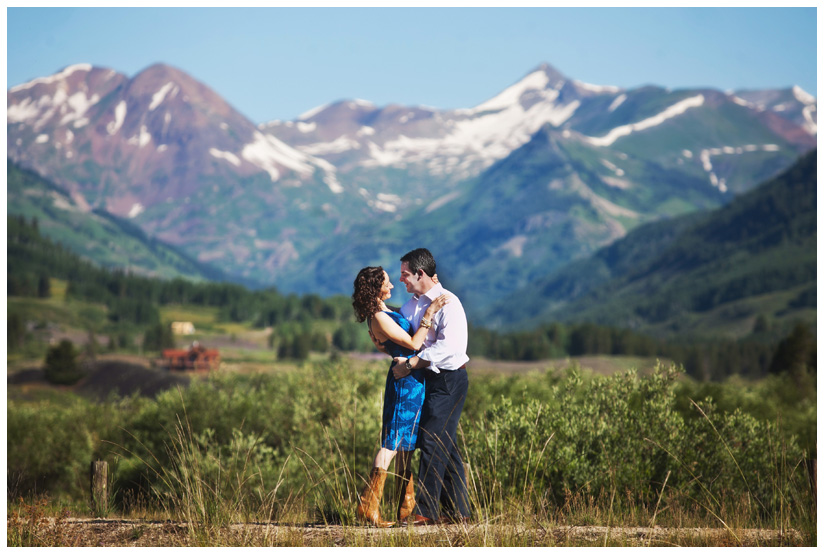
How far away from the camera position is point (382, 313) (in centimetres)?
870

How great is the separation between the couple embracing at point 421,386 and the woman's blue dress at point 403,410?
0.01 metres

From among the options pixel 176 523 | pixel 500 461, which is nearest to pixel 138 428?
pixel 500 461

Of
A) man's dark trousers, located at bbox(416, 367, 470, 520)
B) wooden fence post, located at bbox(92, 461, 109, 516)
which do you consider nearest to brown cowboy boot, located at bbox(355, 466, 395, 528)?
man's dark trousers, located at bbox(416, 367, 470, 520)

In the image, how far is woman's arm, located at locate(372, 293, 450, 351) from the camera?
340 inches

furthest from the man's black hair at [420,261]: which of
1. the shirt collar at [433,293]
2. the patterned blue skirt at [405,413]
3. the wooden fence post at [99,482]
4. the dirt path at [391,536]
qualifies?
the wooden fence post at [99,482]

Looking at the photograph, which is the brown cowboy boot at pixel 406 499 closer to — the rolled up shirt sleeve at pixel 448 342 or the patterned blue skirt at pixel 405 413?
the patterned blue skirt at pixel 405 413

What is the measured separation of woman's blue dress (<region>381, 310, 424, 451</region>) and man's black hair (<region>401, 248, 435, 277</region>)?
1.91 ft

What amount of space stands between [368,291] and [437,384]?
127cm

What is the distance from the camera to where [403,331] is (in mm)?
8742


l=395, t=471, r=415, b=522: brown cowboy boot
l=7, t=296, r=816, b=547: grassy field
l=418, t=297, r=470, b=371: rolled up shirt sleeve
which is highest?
l=418, t=297, r=470, b=371: rolled up shirt sleeve

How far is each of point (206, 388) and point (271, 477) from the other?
1381cm

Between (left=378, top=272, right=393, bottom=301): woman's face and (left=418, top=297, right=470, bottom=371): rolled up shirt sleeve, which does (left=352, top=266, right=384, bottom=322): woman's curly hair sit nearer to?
(left=378, top=272, right=393, bottom=301): woman's face

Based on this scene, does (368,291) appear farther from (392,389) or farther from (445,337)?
(392,389)

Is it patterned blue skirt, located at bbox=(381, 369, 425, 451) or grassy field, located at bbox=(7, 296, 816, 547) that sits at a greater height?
patterned blue skirt, located at bbox=(381, 369, 425, 451)
